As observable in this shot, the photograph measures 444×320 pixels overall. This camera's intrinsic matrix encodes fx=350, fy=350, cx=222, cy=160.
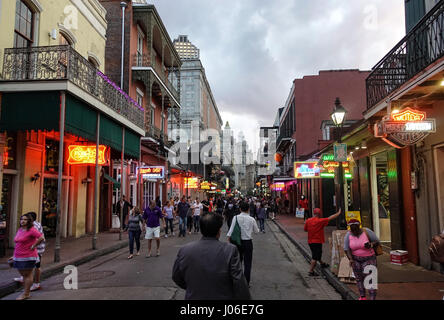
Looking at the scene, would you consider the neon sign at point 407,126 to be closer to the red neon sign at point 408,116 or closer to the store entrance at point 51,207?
the red neon sign at point 408,116

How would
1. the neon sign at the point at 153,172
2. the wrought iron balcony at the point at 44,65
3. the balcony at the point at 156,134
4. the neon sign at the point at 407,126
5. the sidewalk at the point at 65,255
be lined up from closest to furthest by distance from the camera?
the neon sign at the point at 407,126 → the sidewalk at the point at 65,255 → the wrought iron balcony at the point at 44,65 → the neon sign at the point at 153,172 → the balcony at the point at 156,134

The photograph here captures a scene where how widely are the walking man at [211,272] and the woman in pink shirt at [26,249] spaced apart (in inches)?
181

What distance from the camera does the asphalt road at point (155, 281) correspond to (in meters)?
6.69

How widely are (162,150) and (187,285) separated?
21.9 meters

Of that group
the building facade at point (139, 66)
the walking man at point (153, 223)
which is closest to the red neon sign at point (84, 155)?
the walking man at point (153, 223)

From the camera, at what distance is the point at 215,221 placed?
3.31 m

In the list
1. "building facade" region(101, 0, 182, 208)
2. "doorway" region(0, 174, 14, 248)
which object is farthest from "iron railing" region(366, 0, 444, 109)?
"building facade" region(101, 0, 182, 208)

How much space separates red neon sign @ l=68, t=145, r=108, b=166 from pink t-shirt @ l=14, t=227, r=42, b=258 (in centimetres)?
696

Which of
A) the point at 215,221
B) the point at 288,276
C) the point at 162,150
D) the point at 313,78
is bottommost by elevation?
the point at 288,276

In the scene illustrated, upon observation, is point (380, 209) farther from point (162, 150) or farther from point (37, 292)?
point (162, 150)

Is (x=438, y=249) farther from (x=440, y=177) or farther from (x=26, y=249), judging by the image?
(x=26, y=249)

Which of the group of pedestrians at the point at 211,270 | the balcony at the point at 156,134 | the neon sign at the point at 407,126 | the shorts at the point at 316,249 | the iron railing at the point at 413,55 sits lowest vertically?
the shorts at the point at 316,249

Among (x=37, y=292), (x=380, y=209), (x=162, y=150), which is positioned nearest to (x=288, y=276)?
(x=37, y=292)

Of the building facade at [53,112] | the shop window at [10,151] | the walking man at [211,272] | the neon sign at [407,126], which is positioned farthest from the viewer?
the shop window at [10,151]
